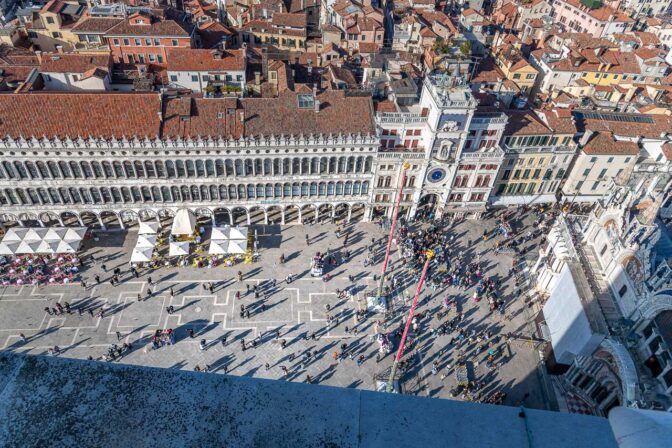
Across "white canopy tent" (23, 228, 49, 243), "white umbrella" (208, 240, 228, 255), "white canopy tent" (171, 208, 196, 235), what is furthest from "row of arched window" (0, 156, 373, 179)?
"white umbrella" (208, 240, 228, 255)

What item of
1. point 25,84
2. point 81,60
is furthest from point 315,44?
point 25,84

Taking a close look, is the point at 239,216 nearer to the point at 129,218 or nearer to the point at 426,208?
the point at 129,218

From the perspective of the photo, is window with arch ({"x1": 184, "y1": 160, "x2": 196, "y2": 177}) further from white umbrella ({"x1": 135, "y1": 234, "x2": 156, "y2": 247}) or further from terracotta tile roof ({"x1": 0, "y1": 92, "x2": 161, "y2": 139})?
white umbrella ({"x1": 135, "y1": 234, "x2": 156, "y2": 247})

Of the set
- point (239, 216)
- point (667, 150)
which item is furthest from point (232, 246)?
point (667, 150)

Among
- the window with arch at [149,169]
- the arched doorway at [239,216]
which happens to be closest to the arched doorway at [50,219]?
the window with arch at [149,169]

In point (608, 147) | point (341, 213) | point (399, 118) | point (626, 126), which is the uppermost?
point (399, 118)

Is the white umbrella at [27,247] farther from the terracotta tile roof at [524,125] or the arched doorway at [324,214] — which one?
the terracotta tile roof at [524,125]
